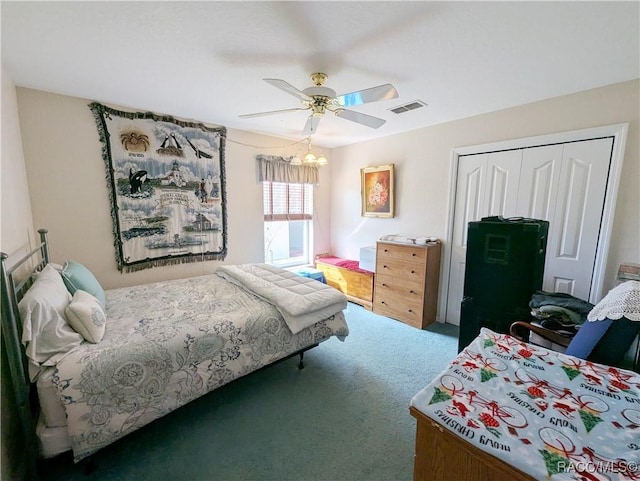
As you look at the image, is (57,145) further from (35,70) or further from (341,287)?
(341,287)

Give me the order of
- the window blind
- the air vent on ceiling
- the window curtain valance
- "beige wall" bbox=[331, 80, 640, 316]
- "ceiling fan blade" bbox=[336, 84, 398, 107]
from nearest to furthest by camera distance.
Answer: "ceiling fan blade" bbox=[336, 84, 398, 107]
"beige wall" bbox=[331, 80, 640, 316]
the air vent on ceiling
the window curtain valance
the window blind

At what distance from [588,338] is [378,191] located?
112 inches

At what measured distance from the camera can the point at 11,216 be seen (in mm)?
1773

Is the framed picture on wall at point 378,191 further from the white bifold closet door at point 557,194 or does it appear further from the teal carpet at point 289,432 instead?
the teal carpet at point 289,432

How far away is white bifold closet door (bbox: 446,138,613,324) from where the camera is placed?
2287 millimetres

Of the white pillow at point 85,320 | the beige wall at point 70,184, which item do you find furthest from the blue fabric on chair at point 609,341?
the beige wall at point 70,184

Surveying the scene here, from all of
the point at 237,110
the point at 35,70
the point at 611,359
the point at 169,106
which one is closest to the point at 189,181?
the point at 169,106

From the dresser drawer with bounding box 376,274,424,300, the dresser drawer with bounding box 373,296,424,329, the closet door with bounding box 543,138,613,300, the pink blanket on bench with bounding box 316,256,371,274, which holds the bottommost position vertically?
the dresser drawer with bounding box 373,296,424,329

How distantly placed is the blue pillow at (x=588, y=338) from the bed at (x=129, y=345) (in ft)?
5.00

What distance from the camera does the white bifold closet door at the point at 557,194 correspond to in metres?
2.29

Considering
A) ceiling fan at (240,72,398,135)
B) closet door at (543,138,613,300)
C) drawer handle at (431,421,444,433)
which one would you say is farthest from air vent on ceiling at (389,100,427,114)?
drawer handle at (431,421,444,433)

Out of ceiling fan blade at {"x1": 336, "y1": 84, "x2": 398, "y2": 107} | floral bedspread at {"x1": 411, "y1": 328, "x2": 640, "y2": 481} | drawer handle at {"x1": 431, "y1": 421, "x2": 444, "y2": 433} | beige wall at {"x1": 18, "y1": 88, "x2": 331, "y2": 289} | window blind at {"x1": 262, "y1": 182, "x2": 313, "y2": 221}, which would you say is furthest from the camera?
window blind at {"x1": 262, "y1": 182, "x2": 313, "y2": 221}

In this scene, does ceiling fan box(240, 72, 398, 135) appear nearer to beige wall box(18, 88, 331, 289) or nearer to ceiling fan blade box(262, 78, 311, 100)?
ceiling fan blade box(262, 78, 311, 100)

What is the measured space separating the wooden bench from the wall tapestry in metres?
1.70
